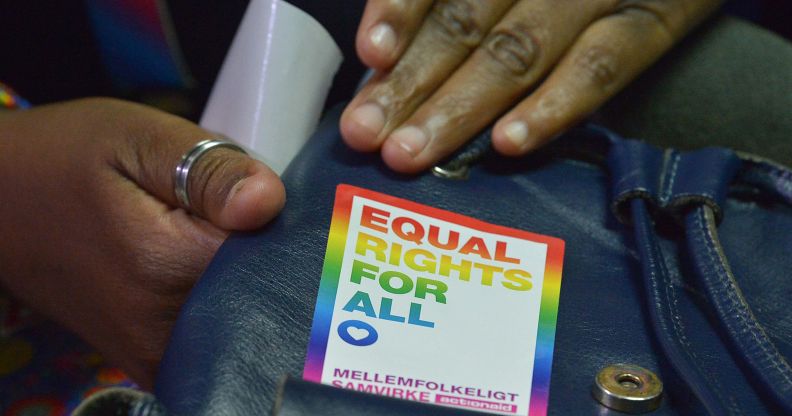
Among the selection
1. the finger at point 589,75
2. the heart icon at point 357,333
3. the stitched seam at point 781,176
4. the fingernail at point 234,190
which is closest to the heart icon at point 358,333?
the heart icon at point 357,333

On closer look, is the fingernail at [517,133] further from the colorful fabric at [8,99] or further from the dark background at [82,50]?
the colorful fabric at [8,99]

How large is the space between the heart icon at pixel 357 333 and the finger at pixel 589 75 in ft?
0.68

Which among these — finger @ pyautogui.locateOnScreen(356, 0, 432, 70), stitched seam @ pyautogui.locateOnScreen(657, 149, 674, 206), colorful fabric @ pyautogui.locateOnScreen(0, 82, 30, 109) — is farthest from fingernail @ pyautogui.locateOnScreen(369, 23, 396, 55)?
colorful fabric @ pyautogui.locateOnScreen(0, 82, 30, 109)

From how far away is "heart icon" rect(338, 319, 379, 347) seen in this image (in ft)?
1.44

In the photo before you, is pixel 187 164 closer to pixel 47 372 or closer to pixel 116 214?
pixel 116 214

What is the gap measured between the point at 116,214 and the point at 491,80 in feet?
0.98

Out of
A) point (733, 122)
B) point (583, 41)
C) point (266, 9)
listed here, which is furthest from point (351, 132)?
point (733, 122)

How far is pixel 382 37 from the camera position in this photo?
0.59 m

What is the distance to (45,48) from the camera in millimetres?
789

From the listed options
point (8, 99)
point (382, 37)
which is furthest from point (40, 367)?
point (382, 37)

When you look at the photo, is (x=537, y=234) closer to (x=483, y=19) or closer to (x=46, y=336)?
(x=483, y=19)

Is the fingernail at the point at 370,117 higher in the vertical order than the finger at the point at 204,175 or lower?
higher

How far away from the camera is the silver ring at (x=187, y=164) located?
1.69 ft

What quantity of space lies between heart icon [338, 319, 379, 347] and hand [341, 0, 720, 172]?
0.45 feet
